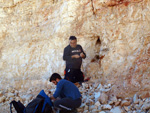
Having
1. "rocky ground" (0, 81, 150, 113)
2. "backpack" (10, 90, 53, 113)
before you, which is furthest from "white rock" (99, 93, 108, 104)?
"backpack" (10, 90, 53, 113)

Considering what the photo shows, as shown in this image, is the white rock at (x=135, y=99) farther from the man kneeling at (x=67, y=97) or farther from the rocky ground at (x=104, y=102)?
the man kneeling at (x=67, y=97)

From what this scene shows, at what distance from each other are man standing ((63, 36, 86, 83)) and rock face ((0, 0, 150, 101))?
358mm

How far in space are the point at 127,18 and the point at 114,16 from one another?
391 millimetres

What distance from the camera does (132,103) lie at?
397 cm

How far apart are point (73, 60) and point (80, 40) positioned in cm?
81

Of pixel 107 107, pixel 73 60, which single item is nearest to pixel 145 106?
pixel 107 107

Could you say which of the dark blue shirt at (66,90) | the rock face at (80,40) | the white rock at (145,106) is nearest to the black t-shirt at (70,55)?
the rock face at (80,40)

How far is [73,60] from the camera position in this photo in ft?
18.0

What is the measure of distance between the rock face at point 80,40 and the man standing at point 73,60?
36 cm

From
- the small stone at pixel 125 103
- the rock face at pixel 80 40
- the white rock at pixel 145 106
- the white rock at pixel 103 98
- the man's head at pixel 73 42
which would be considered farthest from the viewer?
the man's head at pixel 73 42

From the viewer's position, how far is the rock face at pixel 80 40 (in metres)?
4.75

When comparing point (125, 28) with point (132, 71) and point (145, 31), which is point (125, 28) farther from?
point (132, 71)

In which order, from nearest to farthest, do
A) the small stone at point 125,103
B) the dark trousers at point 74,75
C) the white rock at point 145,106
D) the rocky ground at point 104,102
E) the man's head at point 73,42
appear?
the white rock at point 145,106, the rocky ground at point 104,102, the small stone at point 125,103, the dark trousers at point 74,75, the man's head at point 73,42

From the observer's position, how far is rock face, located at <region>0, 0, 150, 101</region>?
4746 millimetres
